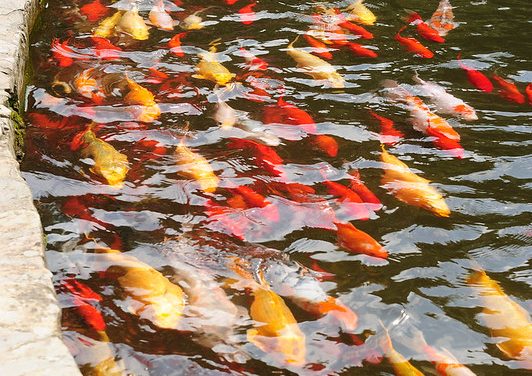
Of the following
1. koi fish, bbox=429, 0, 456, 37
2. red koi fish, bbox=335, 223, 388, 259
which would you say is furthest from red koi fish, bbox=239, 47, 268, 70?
red koi fish, bbox=335, 223, 388, 259

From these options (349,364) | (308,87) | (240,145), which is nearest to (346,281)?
(349,364)

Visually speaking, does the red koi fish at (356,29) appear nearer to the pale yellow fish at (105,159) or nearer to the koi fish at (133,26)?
the koi fish at (133,26)

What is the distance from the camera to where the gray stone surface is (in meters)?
3.06

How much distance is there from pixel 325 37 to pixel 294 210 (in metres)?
3.24

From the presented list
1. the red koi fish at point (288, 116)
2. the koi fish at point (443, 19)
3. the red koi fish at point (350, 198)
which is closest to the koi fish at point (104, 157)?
the red koi fish at point (288, 116)

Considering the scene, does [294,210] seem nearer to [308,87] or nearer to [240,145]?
[240,145]

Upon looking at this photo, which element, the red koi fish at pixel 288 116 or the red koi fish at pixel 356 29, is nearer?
the red koi fish at pixel 288 116

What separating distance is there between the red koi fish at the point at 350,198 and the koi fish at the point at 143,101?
1.59 meters

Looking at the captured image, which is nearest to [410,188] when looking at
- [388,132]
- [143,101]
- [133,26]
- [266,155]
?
[388,132]

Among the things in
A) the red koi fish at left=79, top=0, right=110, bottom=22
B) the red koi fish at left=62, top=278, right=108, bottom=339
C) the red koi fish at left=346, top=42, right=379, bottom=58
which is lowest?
the red koi fish at left=62, top=278, right=108, bottom=339

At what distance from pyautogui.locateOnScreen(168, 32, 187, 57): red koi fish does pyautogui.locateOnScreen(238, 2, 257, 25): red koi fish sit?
710mm

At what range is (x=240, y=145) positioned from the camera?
574 centimetres

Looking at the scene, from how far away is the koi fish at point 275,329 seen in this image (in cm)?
378

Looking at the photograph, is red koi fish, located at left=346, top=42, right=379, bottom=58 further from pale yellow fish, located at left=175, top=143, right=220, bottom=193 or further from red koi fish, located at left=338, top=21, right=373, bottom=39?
pale yellow fish, located at left=175, top=143, right=220, bottom=193
